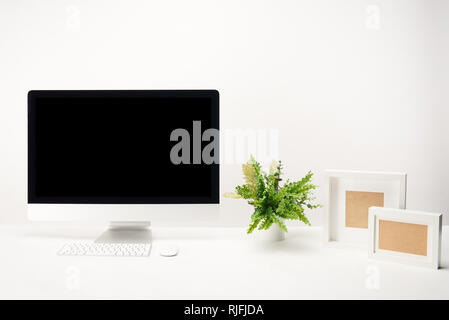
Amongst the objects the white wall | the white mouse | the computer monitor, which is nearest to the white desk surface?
the white mouse

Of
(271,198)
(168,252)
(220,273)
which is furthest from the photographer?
(271,198)

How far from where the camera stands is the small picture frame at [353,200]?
1418 millimetres

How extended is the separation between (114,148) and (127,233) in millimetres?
352

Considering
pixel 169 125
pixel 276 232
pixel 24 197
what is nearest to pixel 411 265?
pixel 276 232

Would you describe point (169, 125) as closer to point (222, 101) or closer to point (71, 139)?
point (71, 139)

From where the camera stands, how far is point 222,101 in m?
1.99

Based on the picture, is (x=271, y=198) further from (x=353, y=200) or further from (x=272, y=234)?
(x=353, y=200)

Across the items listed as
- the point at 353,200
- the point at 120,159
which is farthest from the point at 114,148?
the point at 353,200

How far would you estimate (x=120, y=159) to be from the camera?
1514mm

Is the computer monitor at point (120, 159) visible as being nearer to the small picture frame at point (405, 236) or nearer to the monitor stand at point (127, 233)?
the monitor stand at point (127, 233)

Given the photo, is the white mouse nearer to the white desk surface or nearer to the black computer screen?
the white desk surface

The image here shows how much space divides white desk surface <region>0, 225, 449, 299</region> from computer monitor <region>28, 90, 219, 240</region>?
15 cm

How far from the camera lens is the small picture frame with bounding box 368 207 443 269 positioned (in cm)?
126

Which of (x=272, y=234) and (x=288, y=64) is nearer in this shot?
(x=272, y=234)
